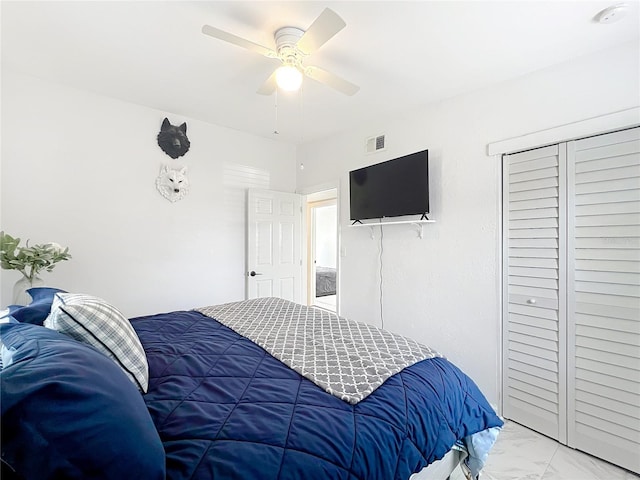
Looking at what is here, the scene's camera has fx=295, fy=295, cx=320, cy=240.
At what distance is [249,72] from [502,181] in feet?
7.11

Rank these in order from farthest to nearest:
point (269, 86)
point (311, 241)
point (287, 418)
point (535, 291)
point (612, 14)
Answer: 1. point (311, 241)
2. point (535, 291)
3. point (269, 86)
4. point (612, 14)
5. point (287, 418)

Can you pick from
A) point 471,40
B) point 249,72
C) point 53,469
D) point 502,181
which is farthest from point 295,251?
point 53,469

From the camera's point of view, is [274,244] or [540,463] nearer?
[540,463]

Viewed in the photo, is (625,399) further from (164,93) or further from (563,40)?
(164,93)

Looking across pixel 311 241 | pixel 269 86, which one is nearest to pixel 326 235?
pixel 311 241

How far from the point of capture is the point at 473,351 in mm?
2469

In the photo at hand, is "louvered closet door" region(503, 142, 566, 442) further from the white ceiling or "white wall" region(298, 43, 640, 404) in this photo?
the white ceiling

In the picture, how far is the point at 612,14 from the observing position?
160cm

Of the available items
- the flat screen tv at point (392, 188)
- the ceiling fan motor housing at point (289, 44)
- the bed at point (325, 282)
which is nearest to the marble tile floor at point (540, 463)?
the flat screen tv at point (392, 188)

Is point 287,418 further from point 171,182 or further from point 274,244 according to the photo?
point 274,244

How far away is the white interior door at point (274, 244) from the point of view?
3.65 meters

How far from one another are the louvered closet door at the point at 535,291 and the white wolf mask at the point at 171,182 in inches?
120

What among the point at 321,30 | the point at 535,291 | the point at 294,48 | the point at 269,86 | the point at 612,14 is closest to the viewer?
the point at 321,30

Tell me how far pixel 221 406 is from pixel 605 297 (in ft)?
7.56
